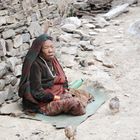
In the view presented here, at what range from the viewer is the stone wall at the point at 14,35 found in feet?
20.4

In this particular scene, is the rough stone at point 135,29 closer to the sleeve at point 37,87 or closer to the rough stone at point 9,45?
the rough stone at point 9,45

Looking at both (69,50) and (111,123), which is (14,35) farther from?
(69,50)

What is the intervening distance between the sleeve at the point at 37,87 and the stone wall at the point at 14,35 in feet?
1.64

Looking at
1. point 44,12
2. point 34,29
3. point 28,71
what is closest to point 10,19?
point 34,29

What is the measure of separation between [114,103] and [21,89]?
1223 mm

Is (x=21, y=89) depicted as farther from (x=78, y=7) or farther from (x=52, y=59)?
(x=78, y=7)

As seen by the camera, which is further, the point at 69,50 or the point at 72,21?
the point at 72,21

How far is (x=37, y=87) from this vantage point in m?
5.86

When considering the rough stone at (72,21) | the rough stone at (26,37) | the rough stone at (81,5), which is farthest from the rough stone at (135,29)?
the rough stone at (26,37)

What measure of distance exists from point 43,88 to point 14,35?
0.95m

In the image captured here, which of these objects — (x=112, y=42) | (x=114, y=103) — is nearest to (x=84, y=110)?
(x=114, y=103)

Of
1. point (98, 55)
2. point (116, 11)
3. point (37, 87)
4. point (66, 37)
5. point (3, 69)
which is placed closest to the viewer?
point (37, 87)

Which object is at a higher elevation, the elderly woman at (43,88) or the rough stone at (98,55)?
the elderly woman at (43,88)

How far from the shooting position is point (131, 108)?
601cm
